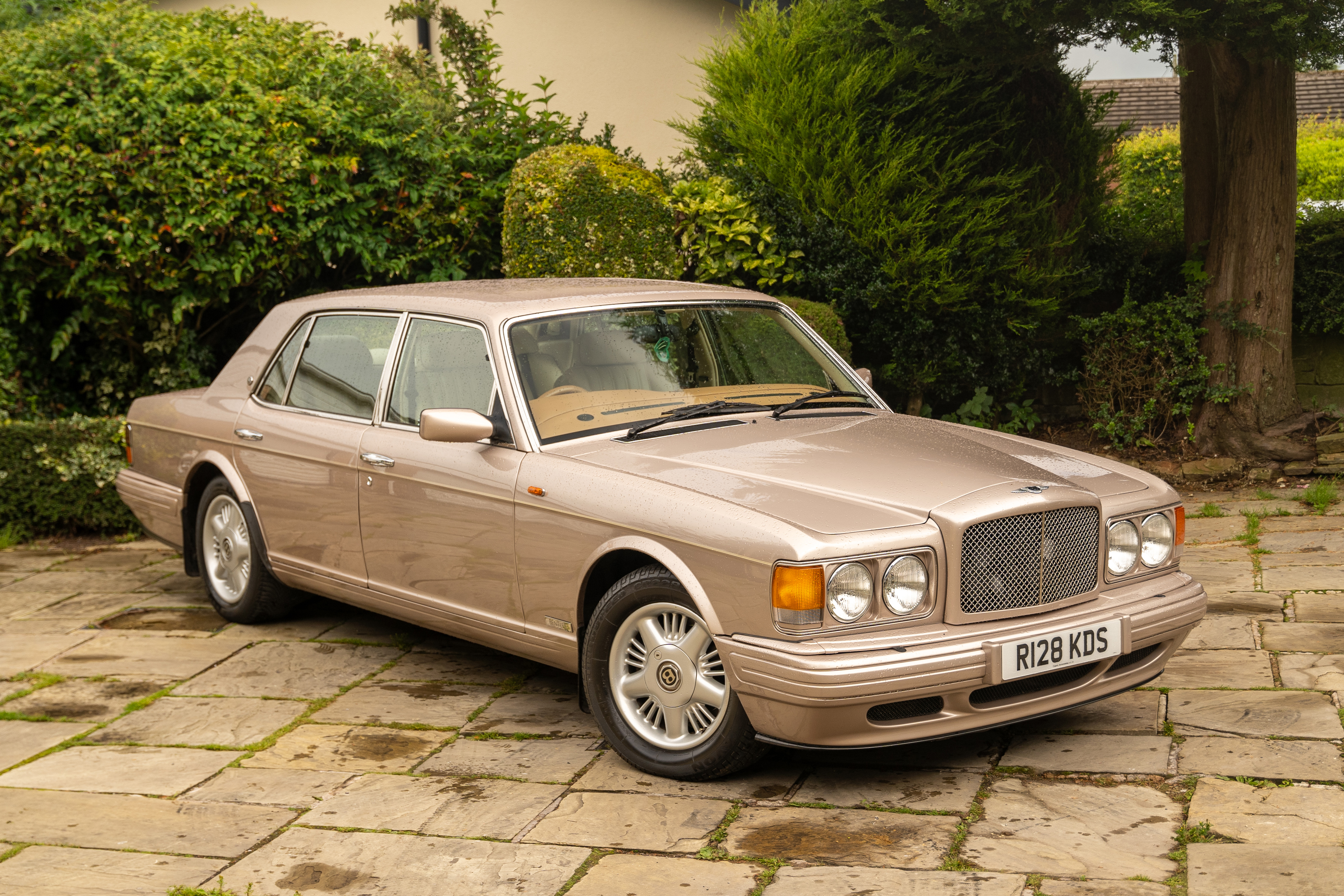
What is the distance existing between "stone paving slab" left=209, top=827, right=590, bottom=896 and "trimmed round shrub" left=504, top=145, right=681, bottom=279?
558cm

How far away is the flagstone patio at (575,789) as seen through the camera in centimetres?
353

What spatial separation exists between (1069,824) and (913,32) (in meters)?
6.00

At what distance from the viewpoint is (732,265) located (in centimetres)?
946

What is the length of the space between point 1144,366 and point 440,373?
618cm

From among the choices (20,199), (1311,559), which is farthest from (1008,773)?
(20,199)

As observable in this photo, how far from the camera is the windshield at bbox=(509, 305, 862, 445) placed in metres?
4.88

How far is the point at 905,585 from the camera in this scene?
387cm

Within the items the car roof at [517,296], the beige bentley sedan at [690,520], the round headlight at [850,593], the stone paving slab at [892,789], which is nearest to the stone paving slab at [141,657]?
the beige bentley sedan at [690,520]

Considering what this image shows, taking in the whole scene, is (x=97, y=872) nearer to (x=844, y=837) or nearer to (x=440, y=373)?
(x=844, y=837)

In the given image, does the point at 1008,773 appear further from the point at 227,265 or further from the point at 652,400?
the point at 227,265

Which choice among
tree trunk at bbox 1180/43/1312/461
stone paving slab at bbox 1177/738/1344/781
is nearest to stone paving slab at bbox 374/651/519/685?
stone paving slab at bbox 1177/738/1344/781

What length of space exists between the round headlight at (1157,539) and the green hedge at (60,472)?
6.56 m

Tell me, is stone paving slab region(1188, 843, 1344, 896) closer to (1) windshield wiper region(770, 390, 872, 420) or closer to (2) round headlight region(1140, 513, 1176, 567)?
(2) round headlight region(1140, 513, 1176, 567)

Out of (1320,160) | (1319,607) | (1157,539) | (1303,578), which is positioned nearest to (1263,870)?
(1157,539)
